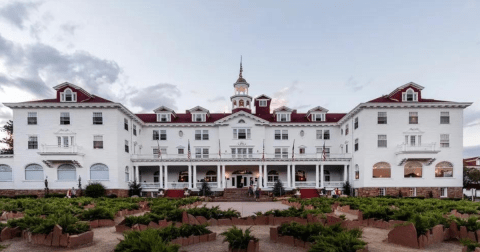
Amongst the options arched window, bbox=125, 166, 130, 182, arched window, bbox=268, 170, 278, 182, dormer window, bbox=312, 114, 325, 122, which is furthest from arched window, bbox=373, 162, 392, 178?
arched window, bbox=125, 166, 130, 182

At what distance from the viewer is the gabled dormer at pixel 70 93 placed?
38.8 m

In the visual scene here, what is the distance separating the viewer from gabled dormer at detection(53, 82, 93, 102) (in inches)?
1527

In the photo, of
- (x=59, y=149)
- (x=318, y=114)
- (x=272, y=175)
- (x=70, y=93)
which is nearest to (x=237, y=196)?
(x=272, y=175)

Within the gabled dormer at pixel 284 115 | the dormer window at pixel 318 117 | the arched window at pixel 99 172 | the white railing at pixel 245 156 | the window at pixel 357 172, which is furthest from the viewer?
the dormer window at pixel 318 117

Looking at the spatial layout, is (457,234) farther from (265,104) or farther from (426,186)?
(265,104)

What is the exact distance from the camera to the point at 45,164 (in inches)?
1490

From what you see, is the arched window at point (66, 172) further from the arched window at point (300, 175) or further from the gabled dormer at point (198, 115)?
the arched window at point (300, 175)

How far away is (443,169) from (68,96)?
47.8 metres

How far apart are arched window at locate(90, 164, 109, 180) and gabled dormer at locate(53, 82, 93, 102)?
877 cm

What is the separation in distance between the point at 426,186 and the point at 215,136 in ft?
95.8

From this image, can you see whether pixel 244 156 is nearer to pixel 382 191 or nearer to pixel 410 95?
pixel 382 191

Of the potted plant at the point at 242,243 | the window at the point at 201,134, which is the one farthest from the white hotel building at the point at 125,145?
the potted plant at the point at 242,243

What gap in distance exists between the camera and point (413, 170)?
125 ft

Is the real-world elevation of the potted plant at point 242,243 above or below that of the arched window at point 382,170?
above
